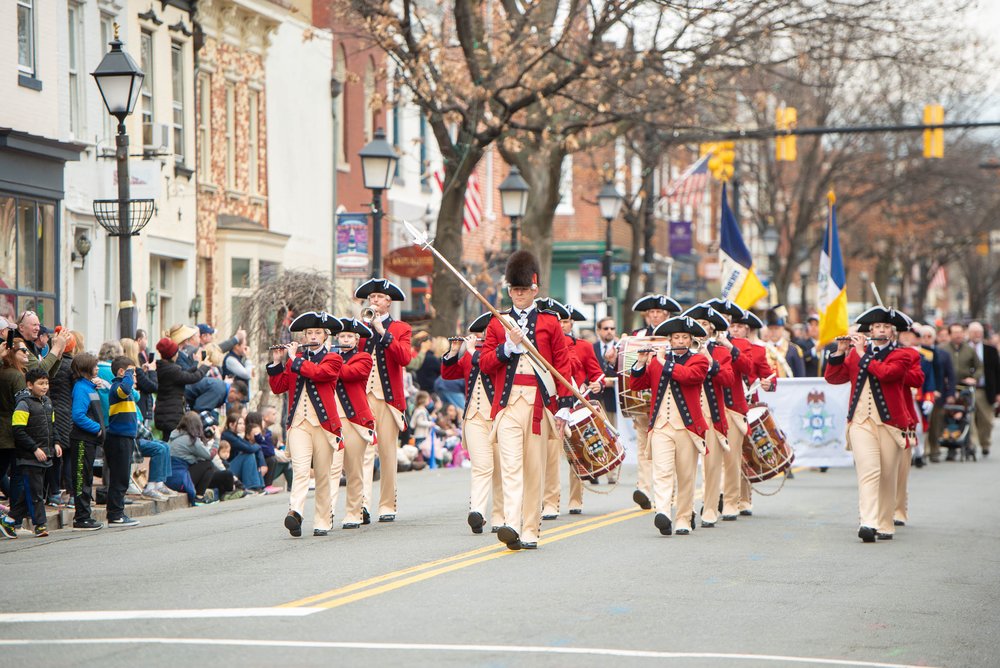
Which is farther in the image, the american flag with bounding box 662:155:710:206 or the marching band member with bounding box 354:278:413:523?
the american flag with bounding box 662:155:710:206

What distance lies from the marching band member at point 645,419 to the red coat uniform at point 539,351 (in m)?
2.35

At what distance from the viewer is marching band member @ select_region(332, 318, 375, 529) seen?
14338 millimetres

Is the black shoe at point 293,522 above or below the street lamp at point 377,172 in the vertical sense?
below

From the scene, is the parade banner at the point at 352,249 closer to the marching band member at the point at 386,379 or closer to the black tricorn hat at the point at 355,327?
the marching band member at the point at 386,379

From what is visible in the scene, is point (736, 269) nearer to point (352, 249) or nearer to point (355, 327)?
point (352, 249)

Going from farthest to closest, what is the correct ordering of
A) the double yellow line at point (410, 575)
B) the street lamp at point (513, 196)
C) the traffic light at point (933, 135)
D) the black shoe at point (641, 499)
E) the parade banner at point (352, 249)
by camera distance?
the traffic light at point (933, 135) → the street lamp at point (513, 196) → the parade banner at point (352, 249) → the black shoe at point (641, 499) → the double yellow line at point (410, 575)

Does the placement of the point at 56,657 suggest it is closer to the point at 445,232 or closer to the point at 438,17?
the point at 445,232

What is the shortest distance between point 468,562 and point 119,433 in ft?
15.1

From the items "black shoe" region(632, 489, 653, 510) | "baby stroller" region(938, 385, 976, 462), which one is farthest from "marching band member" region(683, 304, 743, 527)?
"baby stroller" region(938, 385, 976, 462)

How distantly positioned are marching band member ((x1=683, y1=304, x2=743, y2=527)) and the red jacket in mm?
2810

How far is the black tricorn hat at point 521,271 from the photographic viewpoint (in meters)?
13.0

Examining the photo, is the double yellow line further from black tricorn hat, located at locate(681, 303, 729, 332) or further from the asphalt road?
black tricorn hat, located at locate(681, 303, 729, 332)

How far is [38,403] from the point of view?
14.6 meters

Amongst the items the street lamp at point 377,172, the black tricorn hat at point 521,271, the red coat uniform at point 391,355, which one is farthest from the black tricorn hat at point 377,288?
the street lamp at point 377,172
